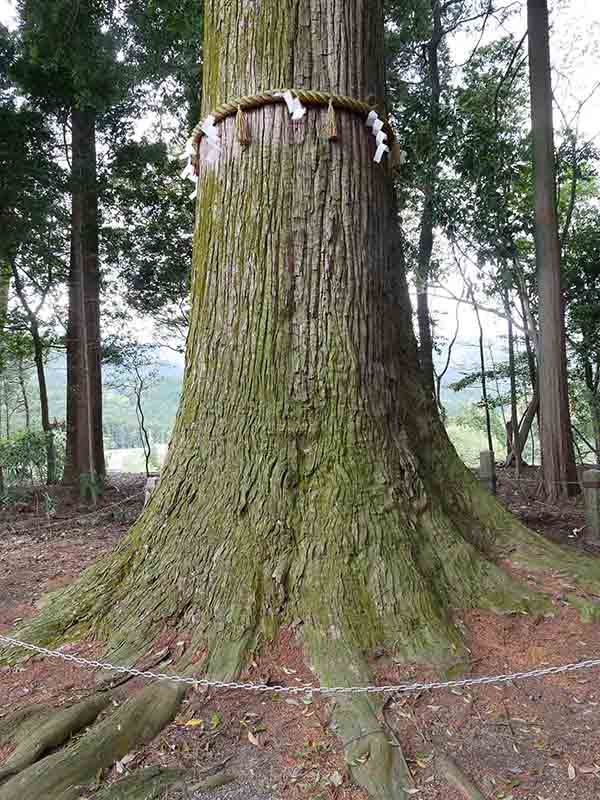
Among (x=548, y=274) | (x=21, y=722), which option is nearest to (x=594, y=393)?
(x=548, y=274)

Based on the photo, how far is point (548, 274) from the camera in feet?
23.1

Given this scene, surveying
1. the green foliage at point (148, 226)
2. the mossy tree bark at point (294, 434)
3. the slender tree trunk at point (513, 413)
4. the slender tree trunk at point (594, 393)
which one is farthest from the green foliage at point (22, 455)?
the slender tree trunk at point (594, 393)

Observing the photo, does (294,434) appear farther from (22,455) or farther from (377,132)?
(22,455)

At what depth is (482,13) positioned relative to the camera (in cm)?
974

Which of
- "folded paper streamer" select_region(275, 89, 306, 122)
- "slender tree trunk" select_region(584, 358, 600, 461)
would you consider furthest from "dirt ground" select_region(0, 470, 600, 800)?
"slender tree trunk" select_region(584, 358, 600, 461)

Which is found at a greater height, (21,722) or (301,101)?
(301,101)

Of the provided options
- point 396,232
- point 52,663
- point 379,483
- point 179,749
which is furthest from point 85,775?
point 396,232

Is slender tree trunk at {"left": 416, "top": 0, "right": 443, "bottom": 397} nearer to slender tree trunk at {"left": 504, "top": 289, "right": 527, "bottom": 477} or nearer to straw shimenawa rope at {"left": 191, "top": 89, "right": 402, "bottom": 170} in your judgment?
slender tree trunk at {"left": 504, "top": 289, "right": 527, "bottom": 477}

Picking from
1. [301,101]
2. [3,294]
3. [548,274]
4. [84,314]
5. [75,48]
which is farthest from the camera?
[3,294]

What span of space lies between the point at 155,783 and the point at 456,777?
3.08 ft

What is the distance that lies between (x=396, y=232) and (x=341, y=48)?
99cm

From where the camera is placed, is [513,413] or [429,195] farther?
[513,413]

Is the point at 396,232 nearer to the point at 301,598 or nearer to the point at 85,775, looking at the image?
the point at 301,598

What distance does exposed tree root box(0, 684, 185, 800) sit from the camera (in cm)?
163
